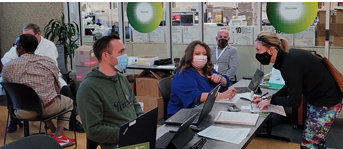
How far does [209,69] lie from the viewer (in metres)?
3.35

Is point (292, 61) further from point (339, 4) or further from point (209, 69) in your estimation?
point (339, 4)

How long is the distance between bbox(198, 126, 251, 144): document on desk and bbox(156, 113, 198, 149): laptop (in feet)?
0.41

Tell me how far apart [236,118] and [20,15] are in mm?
5881

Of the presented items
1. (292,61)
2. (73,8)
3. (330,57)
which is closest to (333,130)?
(330,57)

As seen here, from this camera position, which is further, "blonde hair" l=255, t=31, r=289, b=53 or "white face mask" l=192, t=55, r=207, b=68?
"white face mask" l=192, t=55, r=207, b=68

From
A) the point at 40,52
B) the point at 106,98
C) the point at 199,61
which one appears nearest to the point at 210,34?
the point at 199,61

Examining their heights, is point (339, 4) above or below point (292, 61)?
above

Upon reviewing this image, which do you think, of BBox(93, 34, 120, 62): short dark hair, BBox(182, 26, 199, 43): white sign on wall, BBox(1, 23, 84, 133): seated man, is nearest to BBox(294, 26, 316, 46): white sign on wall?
BBox(182, 26, 199, 43): white sign on wall

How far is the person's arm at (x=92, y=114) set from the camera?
83.7 inches

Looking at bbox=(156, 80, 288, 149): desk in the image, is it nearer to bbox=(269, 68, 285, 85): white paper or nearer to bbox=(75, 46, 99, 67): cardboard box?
bbox=(269, 68, 285, 85): white paper

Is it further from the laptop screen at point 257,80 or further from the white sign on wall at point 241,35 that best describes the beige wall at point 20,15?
the laptop screen at point 257,80

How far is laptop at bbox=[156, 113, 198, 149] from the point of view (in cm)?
199

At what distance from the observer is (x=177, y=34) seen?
5914mm

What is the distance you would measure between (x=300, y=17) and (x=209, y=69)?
2.22 m
